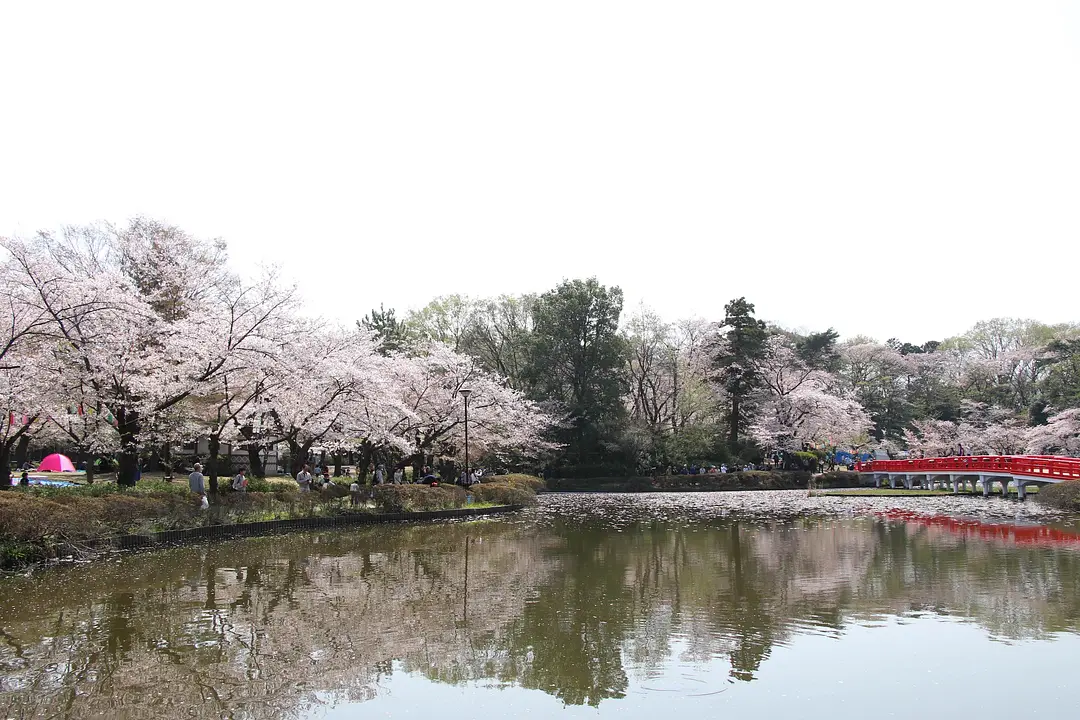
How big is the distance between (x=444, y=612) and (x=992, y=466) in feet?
99.7

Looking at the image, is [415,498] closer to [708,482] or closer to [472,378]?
[472,378]

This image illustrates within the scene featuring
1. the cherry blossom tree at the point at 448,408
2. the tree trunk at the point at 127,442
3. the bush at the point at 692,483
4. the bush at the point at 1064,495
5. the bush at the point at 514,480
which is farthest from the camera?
the bush at the point at 692,483

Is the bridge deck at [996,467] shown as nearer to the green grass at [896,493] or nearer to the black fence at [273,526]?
the green grass at [896,493]

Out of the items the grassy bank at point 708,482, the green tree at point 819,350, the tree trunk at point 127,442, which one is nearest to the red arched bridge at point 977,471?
the grassy bank at point 708,482

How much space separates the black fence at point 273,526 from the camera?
52.2 feet

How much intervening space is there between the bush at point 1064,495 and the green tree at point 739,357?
1904 centimetres

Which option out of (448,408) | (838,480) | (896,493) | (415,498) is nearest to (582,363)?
(838,480)

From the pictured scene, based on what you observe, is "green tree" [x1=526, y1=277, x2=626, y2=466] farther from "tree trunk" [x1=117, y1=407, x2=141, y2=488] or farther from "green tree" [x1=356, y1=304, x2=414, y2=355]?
"tree trunk" [x1=117, y1=407, x2=141, y2=488]

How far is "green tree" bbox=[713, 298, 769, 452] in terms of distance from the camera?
45312 mm

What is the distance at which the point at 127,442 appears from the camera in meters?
19.7

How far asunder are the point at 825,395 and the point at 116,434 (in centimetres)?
3914

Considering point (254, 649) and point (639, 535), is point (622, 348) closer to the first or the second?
point (639, 535)

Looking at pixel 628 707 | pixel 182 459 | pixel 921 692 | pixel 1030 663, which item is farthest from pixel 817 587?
pixel 182 459

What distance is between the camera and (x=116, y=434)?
2028cm
